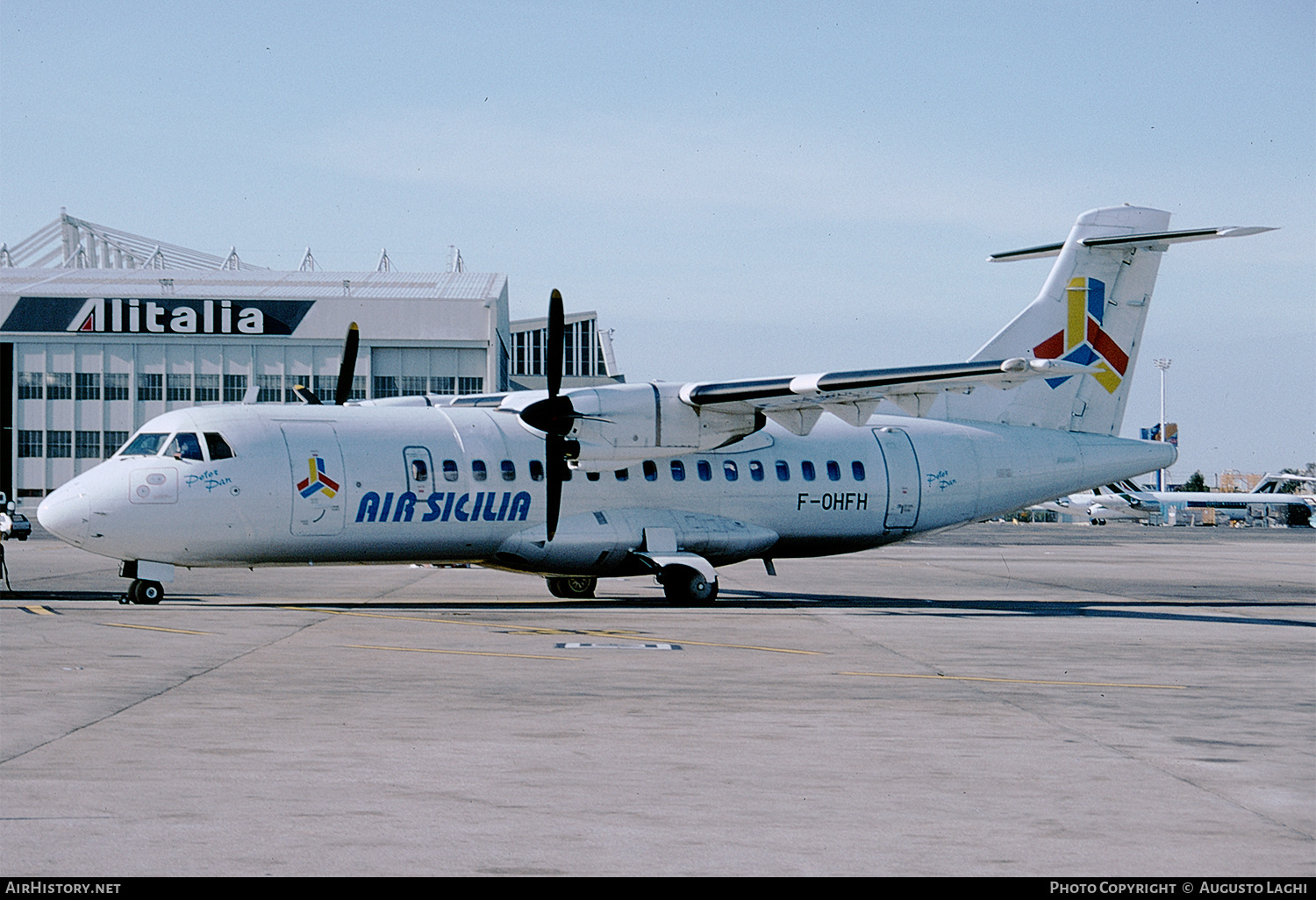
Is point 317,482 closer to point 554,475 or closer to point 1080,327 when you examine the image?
point 554,475

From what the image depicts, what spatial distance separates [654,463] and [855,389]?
4.81 meters

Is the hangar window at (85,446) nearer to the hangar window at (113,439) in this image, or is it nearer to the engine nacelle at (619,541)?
the hangar window at (113,439)

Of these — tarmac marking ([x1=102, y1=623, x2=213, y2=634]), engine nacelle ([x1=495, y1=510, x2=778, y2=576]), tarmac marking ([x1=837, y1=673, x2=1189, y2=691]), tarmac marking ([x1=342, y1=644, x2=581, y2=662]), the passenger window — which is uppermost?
the passenger window

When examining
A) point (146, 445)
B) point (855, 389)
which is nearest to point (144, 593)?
point (146, 445)

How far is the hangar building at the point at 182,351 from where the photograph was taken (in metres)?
75.5

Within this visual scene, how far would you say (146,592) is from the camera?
22.5 metres

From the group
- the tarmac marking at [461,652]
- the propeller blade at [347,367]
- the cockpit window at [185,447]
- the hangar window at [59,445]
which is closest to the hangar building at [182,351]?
the hangar window at [59,445]

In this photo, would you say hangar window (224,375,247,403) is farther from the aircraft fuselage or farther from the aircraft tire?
the aircraft tire

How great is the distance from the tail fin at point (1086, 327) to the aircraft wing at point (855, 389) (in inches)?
172

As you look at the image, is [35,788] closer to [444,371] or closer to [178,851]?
[178,851]

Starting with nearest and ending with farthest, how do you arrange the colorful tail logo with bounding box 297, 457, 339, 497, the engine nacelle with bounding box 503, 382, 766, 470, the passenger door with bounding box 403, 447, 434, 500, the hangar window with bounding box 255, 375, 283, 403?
the colorful tail logo with bounding box 297, 457, 339, 497 → the passenger door with bounding box 403, 447, 434, 500 → the engine nacelle with bounding box 503, 382, 766, 470 → the hangar window with bounding box 255, 375, 283, 403

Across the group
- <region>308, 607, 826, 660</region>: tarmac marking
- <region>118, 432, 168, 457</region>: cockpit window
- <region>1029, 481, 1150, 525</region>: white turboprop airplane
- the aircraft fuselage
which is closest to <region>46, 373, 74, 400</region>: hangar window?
the aircraft fuselage

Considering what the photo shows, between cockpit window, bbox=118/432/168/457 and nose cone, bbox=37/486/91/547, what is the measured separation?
1.18 metres

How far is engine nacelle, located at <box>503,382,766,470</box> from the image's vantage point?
24234 mm
